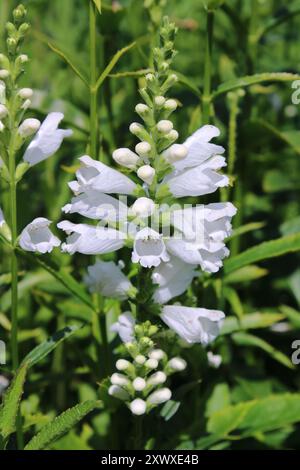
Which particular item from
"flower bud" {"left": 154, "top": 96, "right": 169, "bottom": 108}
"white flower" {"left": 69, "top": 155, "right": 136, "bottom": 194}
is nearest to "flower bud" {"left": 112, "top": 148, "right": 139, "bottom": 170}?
"white flower" {"left": 69, "top": 155, "right": 136, "bottom": 194}

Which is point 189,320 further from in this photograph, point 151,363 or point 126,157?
point 126,157

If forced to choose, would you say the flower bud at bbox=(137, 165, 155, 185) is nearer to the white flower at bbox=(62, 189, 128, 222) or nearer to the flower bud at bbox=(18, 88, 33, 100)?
the white flower at bbox=(62, 189, 128, 222)

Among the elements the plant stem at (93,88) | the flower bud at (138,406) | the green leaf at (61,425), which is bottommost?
the green leaf at (61,425)

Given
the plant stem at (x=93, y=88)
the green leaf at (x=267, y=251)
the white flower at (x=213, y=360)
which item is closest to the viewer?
the plant stem at (x=93, y=88)

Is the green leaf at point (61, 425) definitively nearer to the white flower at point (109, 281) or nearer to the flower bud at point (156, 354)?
the flower bud at point (156, 354)

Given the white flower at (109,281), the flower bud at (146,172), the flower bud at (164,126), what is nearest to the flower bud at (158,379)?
the white flower at (109,281)

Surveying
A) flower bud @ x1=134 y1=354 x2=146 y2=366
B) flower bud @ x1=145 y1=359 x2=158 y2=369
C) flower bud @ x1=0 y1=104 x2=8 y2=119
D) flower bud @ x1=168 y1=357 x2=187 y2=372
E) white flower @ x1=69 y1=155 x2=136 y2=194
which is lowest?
flower bud @ x1=145 y1=359 x2=158 y2=369

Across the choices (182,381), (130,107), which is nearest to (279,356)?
(182,381)
